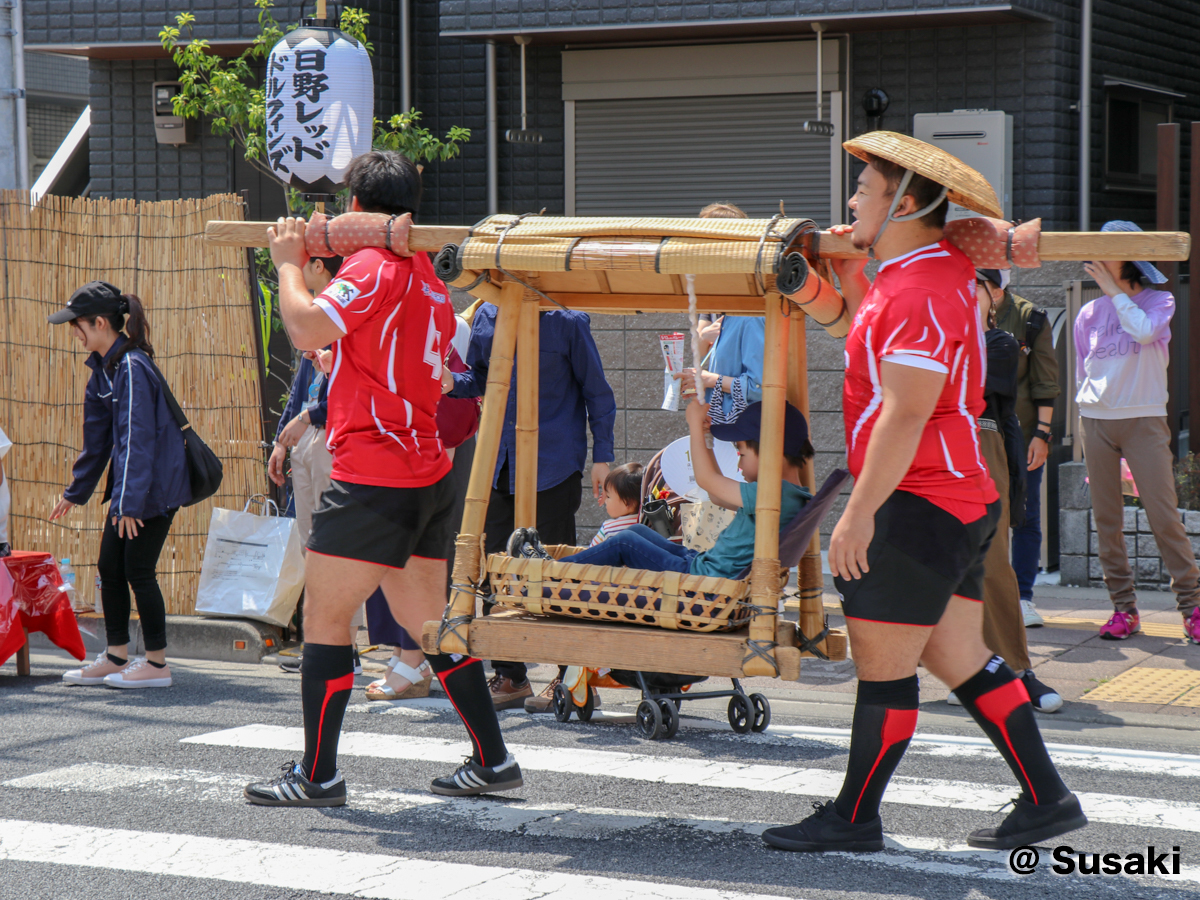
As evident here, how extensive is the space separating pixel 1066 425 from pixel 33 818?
7887mm

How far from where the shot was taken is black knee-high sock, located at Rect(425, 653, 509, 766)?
180 inches

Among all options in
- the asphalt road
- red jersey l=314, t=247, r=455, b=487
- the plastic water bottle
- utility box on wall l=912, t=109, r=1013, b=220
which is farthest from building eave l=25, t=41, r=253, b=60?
red jersey l=314, t=247, r=455, b=487

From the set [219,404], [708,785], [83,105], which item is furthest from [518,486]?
[83,105]

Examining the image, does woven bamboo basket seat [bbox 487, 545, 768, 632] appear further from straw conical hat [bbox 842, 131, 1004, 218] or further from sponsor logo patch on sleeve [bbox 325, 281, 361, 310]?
straw conical hat [bbox 842, 131, 1004, 218]

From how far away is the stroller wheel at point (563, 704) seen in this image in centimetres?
596

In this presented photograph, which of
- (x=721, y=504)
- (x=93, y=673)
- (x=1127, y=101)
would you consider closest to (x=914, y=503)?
(x=721, y=504)

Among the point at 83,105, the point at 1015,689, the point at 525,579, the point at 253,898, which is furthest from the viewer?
the point at 83,105

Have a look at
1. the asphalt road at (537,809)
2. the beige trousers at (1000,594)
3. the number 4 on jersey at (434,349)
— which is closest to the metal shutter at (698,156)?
the beige trousers at (1000,594)

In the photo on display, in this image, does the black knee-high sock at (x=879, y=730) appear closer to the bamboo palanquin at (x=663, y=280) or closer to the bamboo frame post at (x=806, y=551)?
the bamboo palanquin at (x=663, y=280)

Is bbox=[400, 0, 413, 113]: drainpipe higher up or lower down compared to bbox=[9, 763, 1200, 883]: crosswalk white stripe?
higher up

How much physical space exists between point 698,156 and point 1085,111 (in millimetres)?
3763

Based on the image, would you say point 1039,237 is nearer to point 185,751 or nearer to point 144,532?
point 185,751

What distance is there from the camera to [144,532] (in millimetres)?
6715

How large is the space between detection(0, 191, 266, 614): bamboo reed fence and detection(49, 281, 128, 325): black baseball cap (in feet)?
4.18
